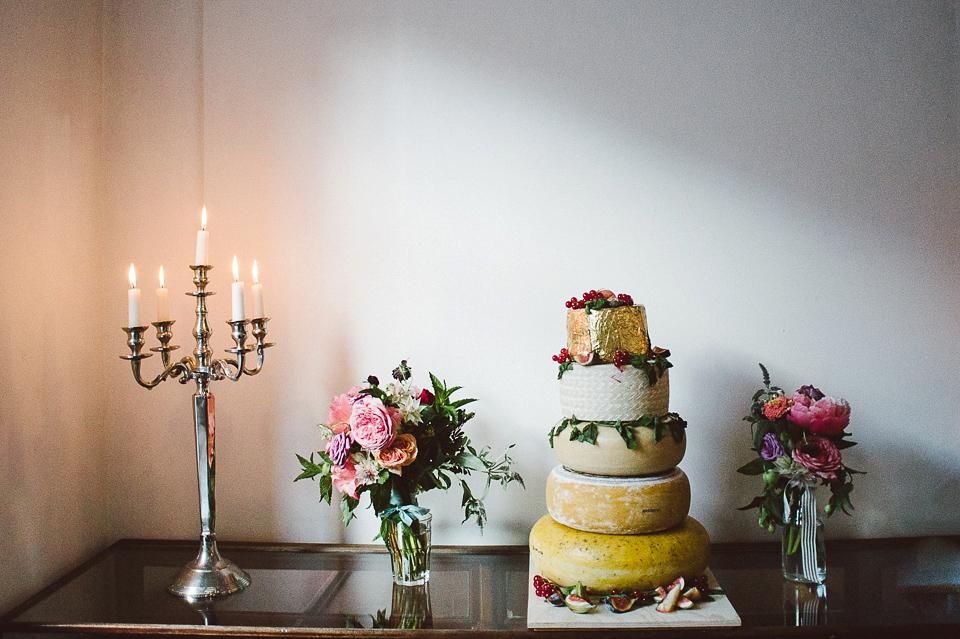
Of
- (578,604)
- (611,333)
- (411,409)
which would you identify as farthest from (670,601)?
(411,409)

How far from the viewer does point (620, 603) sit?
4.48 ft

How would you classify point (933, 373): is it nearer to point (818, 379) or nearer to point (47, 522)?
point (818, 379)

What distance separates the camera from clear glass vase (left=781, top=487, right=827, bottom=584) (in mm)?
1562

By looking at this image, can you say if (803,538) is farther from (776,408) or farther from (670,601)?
(670,601)

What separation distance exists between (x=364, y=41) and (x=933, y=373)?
1.74 metres

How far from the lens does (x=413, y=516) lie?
155 cm

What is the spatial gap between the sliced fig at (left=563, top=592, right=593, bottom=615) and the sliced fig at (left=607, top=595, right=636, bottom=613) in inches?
1.6

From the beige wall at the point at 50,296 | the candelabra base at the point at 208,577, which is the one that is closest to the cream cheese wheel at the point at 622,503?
the candelabra base at the point at 208,577

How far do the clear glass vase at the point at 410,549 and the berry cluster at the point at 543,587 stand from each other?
263mm

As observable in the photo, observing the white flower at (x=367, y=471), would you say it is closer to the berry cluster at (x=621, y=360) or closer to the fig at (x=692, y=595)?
the berry cluster at (x=621, y=360)

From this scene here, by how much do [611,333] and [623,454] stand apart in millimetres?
249

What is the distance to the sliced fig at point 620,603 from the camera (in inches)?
53.5

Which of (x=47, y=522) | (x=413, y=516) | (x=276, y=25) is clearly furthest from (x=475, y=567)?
(x=276, y=25)

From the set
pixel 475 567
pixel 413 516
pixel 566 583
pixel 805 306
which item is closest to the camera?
pixel 566 583
